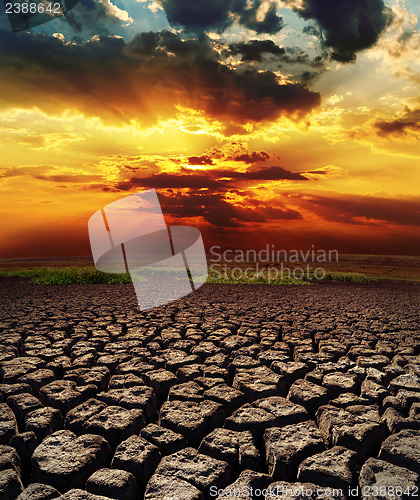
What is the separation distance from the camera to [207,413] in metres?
2.76

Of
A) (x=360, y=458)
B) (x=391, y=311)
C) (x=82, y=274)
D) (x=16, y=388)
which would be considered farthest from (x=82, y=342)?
(x=82, y=274)

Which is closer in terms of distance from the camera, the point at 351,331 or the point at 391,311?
the point at 351,331

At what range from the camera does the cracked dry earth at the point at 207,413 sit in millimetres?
2061

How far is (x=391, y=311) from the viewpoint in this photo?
307 inches

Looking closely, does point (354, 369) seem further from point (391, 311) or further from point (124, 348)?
point (391, 311)

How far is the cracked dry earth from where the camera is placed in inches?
81.1

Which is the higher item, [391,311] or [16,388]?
[16,388]

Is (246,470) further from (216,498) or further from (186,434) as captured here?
(186,434)

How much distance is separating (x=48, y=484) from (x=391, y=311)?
7.34 metres

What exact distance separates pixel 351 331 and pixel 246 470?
155 inches

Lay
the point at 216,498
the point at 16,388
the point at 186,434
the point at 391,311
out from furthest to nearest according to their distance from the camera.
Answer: the point at 391,311 < the point at 16,388 < the point at 186,434 < the point at 216,498

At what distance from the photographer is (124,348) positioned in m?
4.51

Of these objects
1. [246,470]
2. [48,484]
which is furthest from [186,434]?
[48,484]

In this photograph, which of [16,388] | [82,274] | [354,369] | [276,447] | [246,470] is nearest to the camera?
[246,470]
